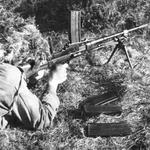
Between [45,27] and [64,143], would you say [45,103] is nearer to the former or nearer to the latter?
[64,143]

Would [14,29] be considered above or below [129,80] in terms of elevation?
above

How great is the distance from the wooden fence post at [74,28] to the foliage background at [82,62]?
75 centimetres

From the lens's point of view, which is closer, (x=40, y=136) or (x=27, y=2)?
(x=40, y=136)

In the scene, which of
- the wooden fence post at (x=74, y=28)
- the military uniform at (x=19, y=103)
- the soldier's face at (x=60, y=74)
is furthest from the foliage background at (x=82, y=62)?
the military uniform at (x=19, y=103)

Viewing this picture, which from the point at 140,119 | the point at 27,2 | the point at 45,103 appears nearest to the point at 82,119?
the point at 140,119

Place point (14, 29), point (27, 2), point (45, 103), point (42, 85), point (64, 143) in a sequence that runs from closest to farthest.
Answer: point (45, 103), point (64, 143), point (42, 85), point (14, 29), point (27, 2)

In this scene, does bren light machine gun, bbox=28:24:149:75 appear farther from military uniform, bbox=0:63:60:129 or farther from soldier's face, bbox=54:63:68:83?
military uniform, bbox=0:63:60:129

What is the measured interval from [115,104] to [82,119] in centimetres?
59

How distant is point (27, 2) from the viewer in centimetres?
699

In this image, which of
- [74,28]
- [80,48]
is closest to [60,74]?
[80,48]

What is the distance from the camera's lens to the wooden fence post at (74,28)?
4.92 metres

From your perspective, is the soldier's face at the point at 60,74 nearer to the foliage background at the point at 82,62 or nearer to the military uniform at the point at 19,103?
the military uniform at the point at 19,103

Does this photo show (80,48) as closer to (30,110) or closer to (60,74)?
(60,74)

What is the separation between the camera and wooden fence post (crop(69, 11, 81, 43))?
4.92 metres
